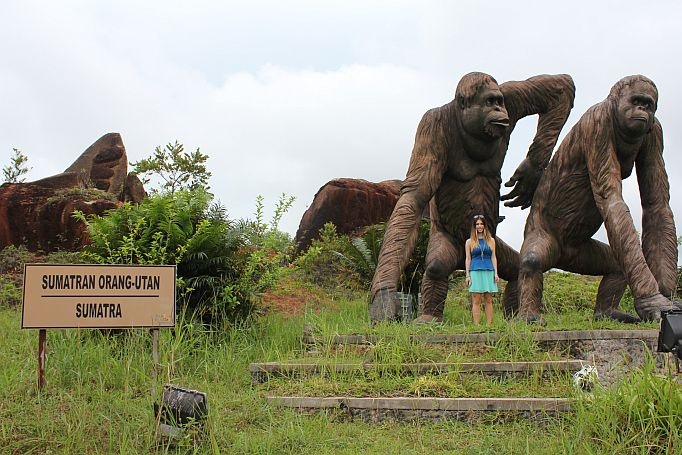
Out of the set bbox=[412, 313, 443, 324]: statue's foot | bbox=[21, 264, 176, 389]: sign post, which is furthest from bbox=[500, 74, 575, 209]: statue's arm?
bbox=[21, 264, 176, 389]: sign post

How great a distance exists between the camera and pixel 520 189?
655 centimetres

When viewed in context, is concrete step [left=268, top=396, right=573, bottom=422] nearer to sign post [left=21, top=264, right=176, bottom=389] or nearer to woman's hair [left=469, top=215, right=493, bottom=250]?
sign post [left=21, top=264, right=176, bottom=389]

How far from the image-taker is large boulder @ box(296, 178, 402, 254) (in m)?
17.1

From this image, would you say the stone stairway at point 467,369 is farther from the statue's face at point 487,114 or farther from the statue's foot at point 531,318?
the statue's face at point 487,114

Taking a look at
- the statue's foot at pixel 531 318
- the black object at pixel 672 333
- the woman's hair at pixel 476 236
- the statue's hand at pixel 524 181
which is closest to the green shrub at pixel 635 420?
the black object at pixel 672 333

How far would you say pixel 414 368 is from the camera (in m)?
4.34

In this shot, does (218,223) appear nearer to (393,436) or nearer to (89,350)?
(89,350)

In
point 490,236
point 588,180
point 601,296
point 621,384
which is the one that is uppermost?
point 588,180

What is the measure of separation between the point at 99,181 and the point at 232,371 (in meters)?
16.3

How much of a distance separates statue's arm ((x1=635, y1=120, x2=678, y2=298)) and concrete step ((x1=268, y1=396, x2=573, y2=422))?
2.40 meters

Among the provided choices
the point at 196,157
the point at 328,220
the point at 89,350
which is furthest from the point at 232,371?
the point at 196,157

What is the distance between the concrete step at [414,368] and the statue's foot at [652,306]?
1.07 metres

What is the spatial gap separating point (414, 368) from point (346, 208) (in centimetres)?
1301

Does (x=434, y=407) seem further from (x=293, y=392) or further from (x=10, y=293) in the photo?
(x=10, y=293)
